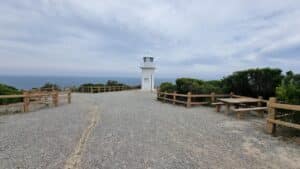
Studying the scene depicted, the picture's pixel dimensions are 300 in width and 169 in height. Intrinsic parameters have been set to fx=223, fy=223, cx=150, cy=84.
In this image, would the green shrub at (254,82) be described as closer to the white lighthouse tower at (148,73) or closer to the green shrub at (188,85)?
the green shrub at (188,85)

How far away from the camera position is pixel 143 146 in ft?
15.6

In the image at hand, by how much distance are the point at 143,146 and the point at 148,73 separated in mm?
23024

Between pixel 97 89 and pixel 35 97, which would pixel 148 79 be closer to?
pixel 97 89

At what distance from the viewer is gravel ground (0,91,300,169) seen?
3.80m

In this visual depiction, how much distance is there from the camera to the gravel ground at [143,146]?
3.80 metres

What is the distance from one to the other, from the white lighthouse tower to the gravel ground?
20547 mm

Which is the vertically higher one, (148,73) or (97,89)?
(148,73)

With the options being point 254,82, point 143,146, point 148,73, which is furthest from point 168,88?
point 148,73

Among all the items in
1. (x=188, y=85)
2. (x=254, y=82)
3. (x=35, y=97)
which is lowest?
(x=35, y=97)

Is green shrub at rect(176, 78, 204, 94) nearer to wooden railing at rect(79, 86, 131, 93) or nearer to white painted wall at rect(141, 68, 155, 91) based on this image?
white painted wall at rect(141, 68, 155, 91)

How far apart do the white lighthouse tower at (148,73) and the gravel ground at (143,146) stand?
20.5 meters

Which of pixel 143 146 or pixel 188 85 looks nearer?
pixel 143 146

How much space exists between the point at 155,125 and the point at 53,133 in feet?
9.43

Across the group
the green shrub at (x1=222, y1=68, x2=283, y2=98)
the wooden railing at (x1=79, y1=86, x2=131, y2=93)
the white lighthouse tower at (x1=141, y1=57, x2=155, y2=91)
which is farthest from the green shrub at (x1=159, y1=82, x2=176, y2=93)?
the wooden railing at (x1=79, y1=86, x2=131, y2=93)
